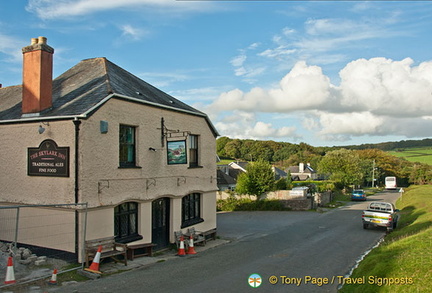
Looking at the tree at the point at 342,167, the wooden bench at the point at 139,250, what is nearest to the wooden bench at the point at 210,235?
the wooden bench at the point at 139,250

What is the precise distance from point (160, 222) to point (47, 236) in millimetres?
4729

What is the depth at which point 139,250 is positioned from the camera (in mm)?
14461

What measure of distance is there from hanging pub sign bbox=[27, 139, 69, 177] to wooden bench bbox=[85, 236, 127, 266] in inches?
100

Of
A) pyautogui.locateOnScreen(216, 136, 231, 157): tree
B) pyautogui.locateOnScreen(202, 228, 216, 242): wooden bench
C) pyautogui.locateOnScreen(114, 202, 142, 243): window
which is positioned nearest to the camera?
pyautogui.locateOnScreen(114, 202, 142, 243): window

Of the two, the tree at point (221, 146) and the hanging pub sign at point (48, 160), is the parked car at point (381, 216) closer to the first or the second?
the hanging pub sign at point (48, 160)

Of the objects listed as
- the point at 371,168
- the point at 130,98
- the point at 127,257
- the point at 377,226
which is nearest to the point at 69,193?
the point at 127,257

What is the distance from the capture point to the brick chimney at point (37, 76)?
13438 mm

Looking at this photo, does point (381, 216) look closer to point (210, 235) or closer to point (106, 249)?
point (210, 235)

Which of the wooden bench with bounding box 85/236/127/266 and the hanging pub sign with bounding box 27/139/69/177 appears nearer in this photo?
the wooden bench with bounding box 85/236/127/266

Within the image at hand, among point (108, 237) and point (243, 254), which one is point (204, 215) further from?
point (108, 237)

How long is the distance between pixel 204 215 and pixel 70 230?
26.0ft

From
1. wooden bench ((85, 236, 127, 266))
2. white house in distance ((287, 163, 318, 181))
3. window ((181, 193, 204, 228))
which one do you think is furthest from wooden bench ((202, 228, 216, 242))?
white house in distance ((287, 163, 318, 181))

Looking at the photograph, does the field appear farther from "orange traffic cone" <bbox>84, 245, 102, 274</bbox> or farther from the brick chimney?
A: "orange traffic cone" <bbox>84, 245, 102, 274</bbox>

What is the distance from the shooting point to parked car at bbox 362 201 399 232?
69.7 ft
